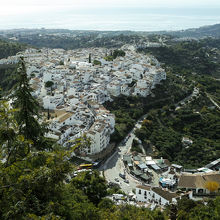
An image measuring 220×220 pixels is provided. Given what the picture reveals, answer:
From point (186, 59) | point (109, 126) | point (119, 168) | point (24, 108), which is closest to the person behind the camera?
point (24, 108)

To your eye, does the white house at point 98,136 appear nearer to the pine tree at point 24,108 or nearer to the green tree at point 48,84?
the green tree at point 48,84

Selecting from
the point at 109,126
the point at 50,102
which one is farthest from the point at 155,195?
the point at 50,102

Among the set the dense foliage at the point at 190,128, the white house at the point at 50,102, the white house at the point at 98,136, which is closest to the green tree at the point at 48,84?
the white house at the point at 50,102

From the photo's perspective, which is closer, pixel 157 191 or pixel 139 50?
pixel 157 191

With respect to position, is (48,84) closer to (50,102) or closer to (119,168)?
(50,102)

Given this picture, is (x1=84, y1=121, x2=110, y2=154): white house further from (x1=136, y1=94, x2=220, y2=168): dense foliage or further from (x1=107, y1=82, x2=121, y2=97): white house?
(x1=107, y1=82, x2=121, y2=97): white house

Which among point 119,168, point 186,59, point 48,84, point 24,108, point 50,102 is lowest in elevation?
point 119,168

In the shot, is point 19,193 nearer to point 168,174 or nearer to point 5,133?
point 5,133

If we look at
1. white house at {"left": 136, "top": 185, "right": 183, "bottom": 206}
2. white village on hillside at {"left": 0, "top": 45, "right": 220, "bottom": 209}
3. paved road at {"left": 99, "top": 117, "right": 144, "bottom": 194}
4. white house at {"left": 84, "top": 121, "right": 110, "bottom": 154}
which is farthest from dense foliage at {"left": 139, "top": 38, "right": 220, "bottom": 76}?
white house at {"left": 136, "top": 185, "right": 183, "bottom": 206}

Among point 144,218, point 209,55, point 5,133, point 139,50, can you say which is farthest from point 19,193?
point 209,55

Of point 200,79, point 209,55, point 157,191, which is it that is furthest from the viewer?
point 209,55

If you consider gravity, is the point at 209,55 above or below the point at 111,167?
above
